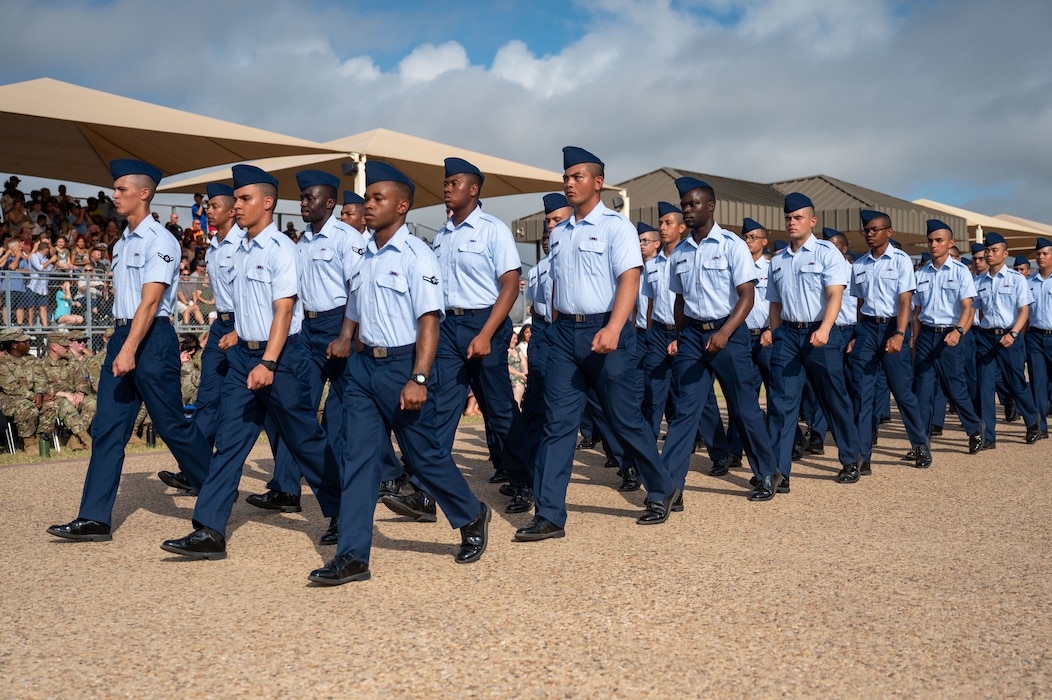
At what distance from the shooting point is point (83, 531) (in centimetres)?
550

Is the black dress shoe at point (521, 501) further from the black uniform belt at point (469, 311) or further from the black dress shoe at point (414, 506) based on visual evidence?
the black uniform belt at point (469, 311)

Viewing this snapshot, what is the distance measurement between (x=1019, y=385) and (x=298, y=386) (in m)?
7.80

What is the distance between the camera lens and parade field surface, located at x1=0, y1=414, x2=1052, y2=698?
3.26 meters

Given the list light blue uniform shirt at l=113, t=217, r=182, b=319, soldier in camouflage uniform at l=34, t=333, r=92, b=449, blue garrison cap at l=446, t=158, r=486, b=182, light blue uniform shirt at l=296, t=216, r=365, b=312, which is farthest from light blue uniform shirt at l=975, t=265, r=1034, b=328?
soldier in camouflage uniform at l=34, t=333, r=92, b=449

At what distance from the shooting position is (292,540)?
559 cm

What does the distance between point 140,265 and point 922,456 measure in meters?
6.41

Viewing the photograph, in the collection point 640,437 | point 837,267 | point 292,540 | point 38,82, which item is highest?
point 38,82

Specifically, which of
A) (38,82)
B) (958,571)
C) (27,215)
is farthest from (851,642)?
(27,215)

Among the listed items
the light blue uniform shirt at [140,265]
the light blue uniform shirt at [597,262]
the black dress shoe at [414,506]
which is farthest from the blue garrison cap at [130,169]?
the light blue uniform shirt at [597,262]

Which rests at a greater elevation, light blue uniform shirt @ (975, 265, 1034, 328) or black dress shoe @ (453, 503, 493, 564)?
light blue uniform shirt @ (975, 265, 1034, 328)

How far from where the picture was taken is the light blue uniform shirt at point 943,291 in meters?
9.17

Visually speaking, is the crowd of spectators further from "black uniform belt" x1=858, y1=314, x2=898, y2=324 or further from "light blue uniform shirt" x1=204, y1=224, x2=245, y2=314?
"black uniform belt" x1=858, y1=314, x2=898, y2=324

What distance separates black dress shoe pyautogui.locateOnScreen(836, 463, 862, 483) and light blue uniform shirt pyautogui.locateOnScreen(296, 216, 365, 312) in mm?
3996

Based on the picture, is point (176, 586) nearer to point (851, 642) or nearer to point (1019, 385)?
point (851, 642)
